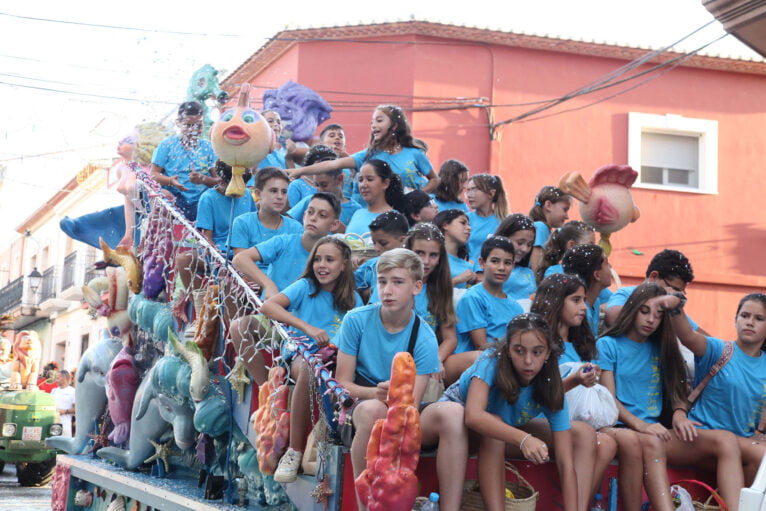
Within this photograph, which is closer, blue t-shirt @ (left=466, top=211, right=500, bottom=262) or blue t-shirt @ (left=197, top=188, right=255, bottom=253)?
blue t-shirt @ (left=197, top=188, right=255, bottom=253)

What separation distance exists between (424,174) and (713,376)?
348 cm

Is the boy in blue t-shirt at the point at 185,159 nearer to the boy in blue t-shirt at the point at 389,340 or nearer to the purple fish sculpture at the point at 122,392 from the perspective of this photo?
the purple fish sculpture at the point at 122,392

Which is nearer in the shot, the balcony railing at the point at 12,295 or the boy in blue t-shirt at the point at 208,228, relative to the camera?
the boy in blue t-shirt at the point at 208,228

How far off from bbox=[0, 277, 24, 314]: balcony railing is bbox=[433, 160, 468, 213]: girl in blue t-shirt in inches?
1255

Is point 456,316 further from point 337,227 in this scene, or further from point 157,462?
point 157,462

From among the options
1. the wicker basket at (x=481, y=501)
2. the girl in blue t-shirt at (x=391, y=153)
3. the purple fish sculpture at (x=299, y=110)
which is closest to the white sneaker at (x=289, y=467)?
the wicker basket at (x=481, y=501)

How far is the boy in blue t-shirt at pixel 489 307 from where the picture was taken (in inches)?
222

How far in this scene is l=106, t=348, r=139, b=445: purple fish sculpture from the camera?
8133 mm

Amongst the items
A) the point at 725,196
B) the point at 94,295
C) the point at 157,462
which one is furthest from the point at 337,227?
the point at 725,196

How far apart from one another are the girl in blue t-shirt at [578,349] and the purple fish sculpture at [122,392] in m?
4.02

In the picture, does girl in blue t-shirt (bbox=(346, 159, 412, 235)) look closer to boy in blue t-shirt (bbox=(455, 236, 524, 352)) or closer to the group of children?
the group of children

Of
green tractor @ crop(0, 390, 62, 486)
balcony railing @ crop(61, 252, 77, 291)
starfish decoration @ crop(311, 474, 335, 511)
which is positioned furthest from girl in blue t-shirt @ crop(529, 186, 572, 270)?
balcony railing @ crop(61, 252, 77, 291)

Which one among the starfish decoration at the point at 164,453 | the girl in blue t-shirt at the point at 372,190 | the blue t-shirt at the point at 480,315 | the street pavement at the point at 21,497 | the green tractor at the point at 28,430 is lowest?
the street pavement at the point at 21,497

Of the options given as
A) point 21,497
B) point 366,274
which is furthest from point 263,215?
point 21,497
